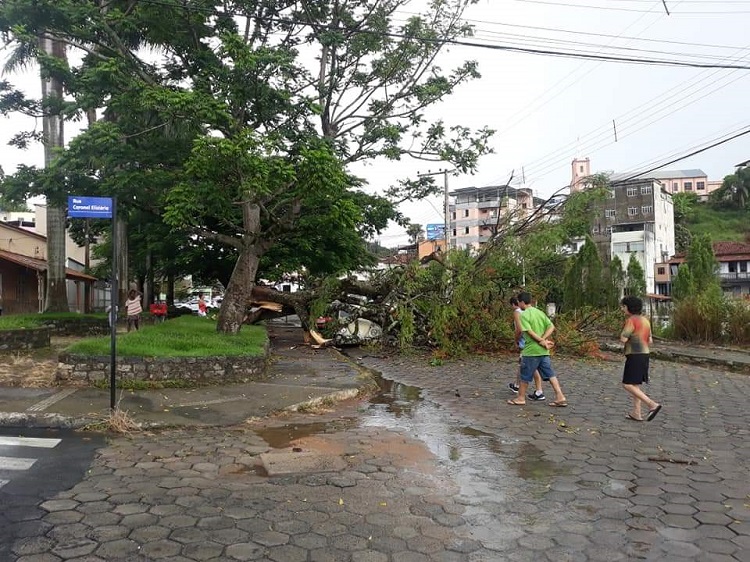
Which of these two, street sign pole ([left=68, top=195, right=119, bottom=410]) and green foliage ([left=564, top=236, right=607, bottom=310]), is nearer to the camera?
street sign pole ([left=68, top=195, right=119, bottom=410])

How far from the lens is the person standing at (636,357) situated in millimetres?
7352

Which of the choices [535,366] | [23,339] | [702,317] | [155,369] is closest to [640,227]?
[702,317]

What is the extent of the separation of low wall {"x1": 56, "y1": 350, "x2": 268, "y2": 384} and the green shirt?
4550mm

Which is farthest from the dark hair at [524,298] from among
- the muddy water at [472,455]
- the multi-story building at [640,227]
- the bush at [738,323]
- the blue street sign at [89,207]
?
the multi-story building at [640,227]

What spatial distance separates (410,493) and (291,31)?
1253 centimetres

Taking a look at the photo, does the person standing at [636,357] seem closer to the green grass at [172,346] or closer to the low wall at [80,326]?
the green grass at [172,346]

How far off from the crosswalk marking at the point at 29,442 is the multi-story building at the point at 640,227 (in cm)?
5907

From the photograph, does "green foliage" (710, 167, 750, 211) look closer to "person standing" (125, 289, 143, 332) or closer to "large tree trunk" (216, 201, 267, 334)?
"large tree trunk" (216, 201, 267, 334)

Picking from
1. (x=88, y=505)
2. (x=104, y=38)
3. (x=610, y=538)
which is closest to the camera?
(x=610, y=538)

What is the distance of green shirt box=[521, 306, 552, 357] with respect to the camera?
8398 millimetres

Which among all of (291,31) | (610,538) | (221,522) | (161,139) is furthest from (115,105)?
(610,538)

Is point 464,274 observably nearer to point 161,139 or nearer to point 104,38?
point 161,139

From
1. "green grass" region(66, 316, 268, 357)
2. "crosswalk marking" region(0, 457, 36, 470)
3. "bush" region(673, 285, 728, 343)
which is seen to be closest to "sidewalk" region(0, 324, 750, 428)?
"green grass" region(66, 316, 268, 357)

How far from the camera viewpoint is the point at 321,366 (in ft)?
40.9
